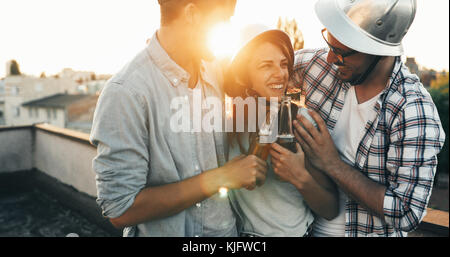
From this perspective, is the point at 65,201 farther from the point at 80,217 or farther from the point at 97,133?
the point at 97,133

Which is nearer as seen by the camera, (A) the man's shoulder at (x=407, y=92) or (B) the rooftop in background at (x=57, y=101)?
(A) the man's shoulder at (x=407, y=92)

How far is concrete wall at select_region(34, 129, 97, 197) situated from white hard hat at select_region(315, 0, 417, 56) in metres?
4.99

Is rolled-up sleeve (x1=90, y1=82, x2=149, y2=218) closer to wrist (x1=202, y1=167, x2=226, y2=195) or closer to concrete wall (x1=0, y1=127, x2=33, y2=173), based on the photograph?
wrist (x1=202, y1=167, x2=226, y2=195)

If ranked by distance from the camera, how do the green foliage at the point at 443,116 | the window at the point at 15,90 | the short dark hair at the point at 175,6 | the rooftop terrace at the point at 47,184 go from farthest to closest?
the window at the point at 15,90 → the green foliage at the point at 443,116 → the rooftop terrace at the point at 47,184 → the short dark hair at the point at 175,6

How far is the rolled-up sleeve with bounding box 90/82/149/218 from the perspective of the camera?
143 cm

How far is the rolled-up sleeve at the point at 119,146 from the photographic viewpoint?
1.43 metres

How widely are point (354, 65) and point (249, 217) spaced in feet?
4.04

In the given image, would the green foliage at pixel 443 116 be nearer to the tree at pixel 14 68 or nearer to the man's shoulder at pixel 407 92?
the man's shoulder at pixel 407 92

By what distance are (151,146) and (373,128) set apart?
1.41 meters

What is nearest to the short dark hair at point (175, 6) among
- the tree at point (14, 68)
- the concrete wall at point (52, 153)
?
the concrete wall at point (52, 153)

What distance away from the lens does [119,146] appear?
1434mm

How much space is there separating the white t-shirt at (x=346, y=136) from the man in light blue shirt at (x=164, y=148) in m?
0.79

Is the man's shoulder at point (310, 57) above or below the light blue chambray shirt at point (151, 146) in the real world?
above
